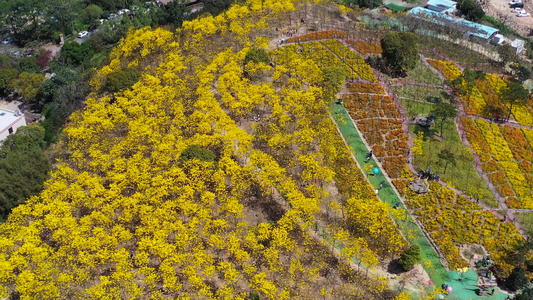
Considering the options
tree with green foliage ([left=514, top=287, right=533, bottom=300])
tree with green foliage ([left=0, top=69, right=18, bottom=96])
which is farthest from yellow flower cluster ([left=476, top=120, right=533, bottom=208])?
tree with green foliage ([left=0, top=69, right=18, bottom=96])

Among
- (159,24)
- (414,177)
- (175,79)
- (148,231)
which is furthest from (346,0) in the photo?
(148,231)

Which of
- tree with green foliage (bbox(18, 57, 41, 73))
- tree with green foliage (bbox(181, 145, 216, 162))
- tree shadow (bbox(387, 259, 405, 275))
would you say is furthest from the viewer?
tree with green foliage (bbox(18, 57, 41, 73))

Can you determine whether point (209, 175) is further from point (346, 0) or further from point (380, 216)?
point (346, 0)

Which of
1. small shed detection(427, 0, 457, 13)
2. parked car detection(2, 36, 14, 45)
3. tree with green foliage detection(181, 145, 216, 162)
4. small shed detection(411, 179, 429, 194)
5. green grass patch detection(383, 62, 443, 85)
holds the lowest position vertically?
parked car detection(2, 36, 14, 45)

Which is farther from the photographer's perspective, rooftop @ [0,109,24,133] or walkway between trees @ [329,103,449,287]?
rooftop @ [0,109,24,133]

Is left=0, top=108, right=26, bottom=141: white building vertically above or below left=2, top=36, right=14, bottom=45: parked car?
above

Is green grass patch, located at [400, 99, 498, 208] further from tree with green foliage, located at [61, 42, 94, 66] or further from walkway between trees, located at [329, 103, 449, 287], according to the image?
tree with green foliage, located at [61, 42, 94, 66]

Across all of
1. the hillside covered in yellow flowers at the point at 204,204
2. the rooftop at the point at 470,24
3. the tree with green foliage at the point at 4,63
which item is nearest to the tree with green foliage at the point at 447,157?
the hillside covered in yellow flowers at the point at 204,204
